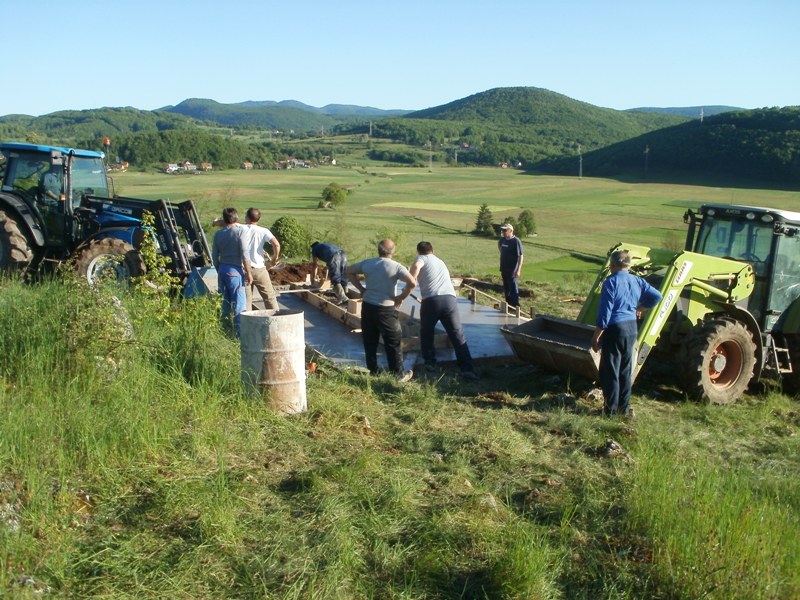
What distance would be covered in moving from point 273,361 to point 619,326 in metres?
3.02

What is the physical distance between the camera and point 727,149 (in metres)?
66.9

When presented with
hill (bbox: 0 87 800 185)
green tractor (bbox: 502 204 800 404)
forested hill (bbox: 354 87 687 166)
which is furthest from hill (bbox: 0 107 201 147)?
green tractor (bbox: 502 204 800 404)

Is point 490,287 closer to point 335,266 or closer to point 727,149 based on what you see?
point 335,266

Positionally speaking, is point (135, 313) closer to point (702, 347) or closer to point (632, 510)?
point (632, 510)

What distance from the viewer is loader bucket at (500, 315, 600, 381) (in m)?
7.65

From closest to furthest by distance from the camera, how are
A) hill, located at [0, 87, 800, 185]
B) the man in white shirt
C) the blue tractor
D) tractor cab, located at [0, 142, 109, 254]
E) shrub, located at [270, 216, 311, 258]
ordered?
the man in white shirt
the blue tractor
tractor cab, located at [0, 142, 109, 254]
shrub, located at [270, 216, 311, 258]
hill, located at [0, 87, 800, 185]

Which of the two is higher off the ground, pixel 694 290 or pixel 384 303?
pixel 694 290

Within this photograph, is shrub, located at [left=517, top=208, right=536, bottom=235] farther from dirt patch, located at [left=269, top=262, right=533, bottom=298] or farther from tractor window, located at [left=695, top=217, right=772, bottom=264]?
tractor window, located at [left=695, top=217, right=772, bottom=264]

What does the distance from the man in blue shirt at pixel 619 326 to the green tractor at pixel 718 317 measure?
40 centimetres

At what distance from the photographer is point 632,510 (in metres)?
4.79

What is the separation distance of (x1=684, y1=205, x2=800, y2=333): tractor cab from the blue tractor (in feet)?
23.1

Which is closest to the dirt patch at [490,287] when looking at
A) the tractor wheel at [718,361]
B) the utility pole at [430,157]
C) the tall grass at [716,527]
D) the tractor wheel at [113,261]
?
the tractor wheel at [718,361]

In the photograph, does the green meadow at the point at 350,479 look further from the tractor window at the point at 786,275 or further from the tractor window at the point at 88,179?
the tractor window at the point at 88,179

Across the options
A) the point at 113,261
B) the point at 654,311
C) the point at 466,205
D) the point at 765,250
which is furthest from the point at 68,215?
the point at 466,205
